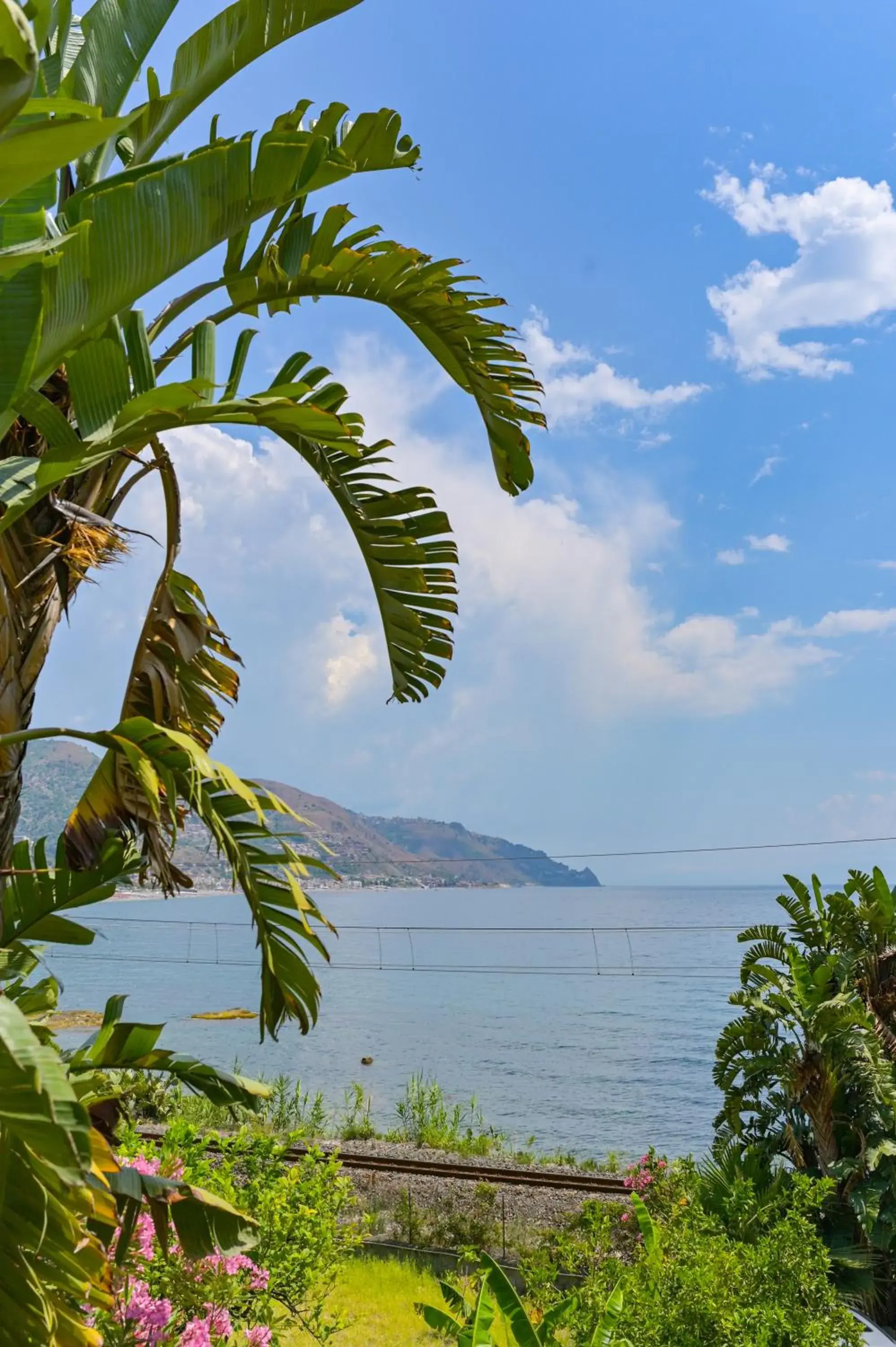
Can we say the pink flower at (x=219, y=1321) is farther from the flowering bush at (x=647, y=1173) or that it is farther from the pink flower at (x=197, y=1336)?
the flowering bush at (x=647, y=1173)

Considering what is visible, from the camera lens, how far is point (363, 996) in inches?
2084

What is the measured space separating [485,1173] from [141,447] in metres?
8.01

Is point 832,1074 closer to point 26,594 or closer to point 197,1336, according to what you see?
point 197,1336

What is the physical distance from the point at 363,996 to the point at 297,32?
178 feet

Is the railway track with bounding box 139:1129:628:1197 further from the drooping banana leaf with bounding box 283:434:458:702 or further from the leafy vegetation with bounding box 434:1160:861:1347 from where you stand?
the drooping banana leaf with bounding box 283:434:458:702

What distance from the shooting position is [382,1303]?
6.47 meters

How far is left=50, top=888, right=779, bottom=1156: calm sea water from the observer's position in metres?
19.0

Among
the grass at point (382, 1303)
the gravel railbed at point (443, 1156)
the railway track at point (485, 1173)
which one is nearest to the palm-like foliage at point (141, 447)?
the grass at point (382, 1303)

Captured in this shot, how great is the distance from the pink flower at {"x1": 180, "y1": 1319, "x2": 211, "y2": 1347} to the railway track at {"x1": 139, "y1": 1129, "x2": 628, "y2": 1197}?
5517mm

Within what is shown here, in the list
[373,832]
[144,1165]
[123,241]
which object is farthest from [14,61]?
[373,832]

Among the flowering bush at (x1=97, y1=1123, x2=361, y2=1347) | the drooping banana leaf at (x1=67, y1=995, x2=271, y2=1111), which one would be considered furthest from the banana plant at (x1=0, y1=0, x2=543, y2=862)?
the flowering bush at (x1=97, y1=1123, x2=361, y2=1347)

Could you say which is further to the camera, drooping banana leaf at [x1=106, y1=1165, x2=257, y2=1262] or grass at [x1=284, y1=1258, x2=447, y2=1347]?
grass at [x1=284, y1=1258, x2=447, y2=1347]

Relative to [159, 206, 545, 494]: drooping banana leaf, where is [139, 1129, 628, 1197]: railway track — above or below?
below

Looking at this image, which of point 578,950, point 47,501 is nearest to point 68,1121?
point 47,501
